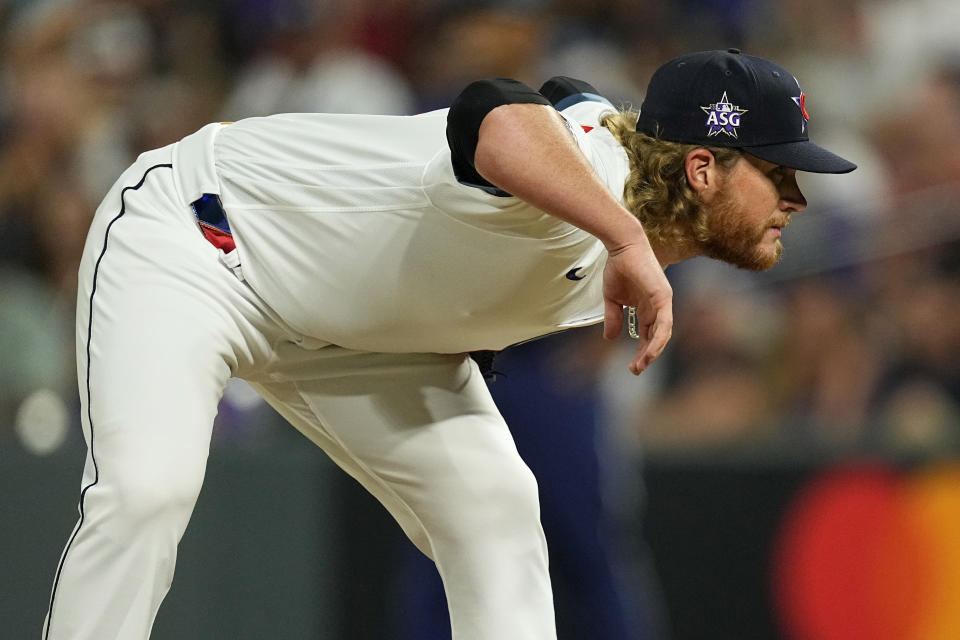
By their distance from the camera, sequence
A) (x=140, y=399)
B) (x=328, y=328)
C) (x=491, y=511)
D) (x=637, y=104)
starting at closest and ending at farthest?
(x=140, y=399) < (x=328, y=328) < (x=491, y=511) < (x=637, y=104)

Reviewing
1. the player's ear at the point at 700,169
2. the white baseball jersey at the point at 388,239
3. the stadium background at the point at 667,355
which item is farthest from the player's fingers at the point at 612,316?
the stadium background at the point at 667,355

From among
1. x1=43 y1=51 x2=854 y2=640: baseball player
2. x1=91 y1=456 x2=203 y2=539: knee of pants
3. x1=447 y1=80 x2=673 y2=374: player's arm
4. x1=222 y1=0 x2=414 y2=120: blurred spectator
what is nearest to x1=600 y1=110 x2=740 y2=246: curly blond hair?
x1=43 y1=51 x2=854 y2=640: baseball player

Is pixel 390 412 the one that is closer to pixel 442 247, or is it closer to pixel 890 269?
pixel 442 247

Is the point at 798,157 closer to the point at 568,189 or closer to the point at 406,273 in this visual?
the point at 568,189

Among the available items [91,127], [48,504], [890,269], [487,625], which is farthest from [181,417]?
[91,127]

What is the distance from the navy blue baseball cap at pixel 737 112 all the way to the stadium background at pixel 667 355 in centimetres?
160

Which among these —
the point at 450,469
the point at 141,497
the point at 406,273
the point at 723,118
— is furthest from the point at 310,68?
the point at 141,497

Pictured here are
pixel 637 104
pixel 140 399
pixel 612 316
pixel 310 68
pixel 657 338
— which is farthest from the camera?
pixel 310 68

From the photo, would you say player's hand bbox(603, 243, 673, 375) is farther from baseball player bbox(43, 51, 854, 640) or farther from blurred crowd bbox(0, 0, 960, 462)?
blurred crowd bbox(0, 0, 960, 462)

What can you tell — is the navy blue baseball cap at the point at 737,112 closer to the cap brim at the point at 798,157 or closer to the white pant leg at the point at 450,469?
the cap brim at the point at 798,157

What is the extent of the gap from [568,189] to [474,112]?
0.21 m

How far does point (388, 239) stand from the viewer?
250cm

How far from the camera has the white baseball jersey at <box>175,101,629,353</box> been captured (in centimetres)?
244

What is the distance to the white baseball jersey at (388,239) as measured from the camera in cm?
244
